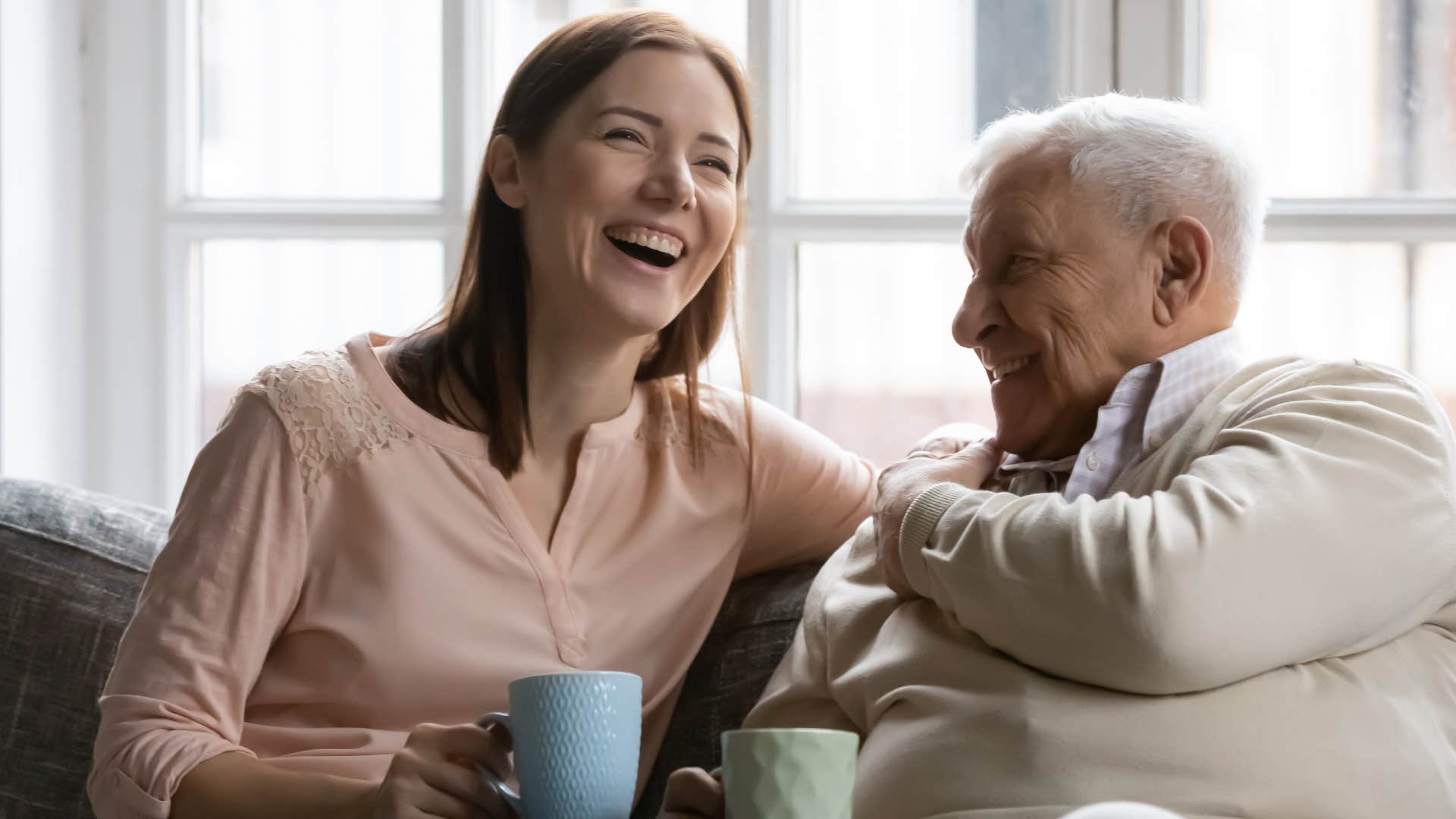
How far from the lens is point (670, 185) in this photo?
1.77 metres

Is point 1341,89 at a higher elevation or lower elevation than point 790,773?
higher

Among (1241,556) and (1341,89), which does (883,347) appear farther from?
(1241,556)

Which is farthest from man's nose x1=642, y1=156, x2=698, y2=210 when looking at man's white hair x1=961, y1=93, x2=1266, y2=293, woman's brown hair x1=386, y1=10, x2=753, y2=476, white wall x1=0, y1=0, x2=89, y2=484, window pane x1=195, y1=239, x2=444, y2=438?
white wall x1=0, y1=0, x2=89, y2=484

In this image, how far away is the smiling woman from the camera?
160 cm

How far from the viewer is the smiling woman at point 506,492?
1.60m

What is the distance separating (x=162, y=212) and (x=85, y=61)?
31 centimetres

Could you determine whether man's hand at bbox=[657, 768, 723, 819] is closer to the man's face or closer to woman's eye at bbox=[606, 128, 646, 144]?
the man's face

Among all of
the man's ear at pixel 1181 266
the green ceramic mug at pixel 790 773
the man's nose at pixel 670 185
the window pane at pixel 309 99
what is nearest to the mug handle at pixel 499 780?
the green ceramic mug at pixel 790 773

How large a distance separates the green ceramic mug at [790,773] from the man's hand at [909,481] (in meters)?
0.40

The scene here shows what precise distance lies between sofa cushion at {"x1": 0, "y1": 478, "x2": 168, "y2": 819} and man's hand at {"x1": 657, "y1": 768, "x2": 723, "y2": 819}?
93cm

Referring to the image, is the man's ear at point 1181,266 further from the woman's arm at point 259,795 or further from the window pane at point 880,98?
the window pane at point 880,98

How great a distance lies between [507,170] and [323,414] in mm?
389

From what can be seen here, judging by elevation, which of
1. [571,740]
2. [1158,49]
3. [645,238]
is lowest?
[571,740]

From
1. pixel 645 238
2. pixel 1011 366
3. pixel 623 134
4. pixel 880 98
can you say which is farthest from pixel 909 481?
pixel 880 98
